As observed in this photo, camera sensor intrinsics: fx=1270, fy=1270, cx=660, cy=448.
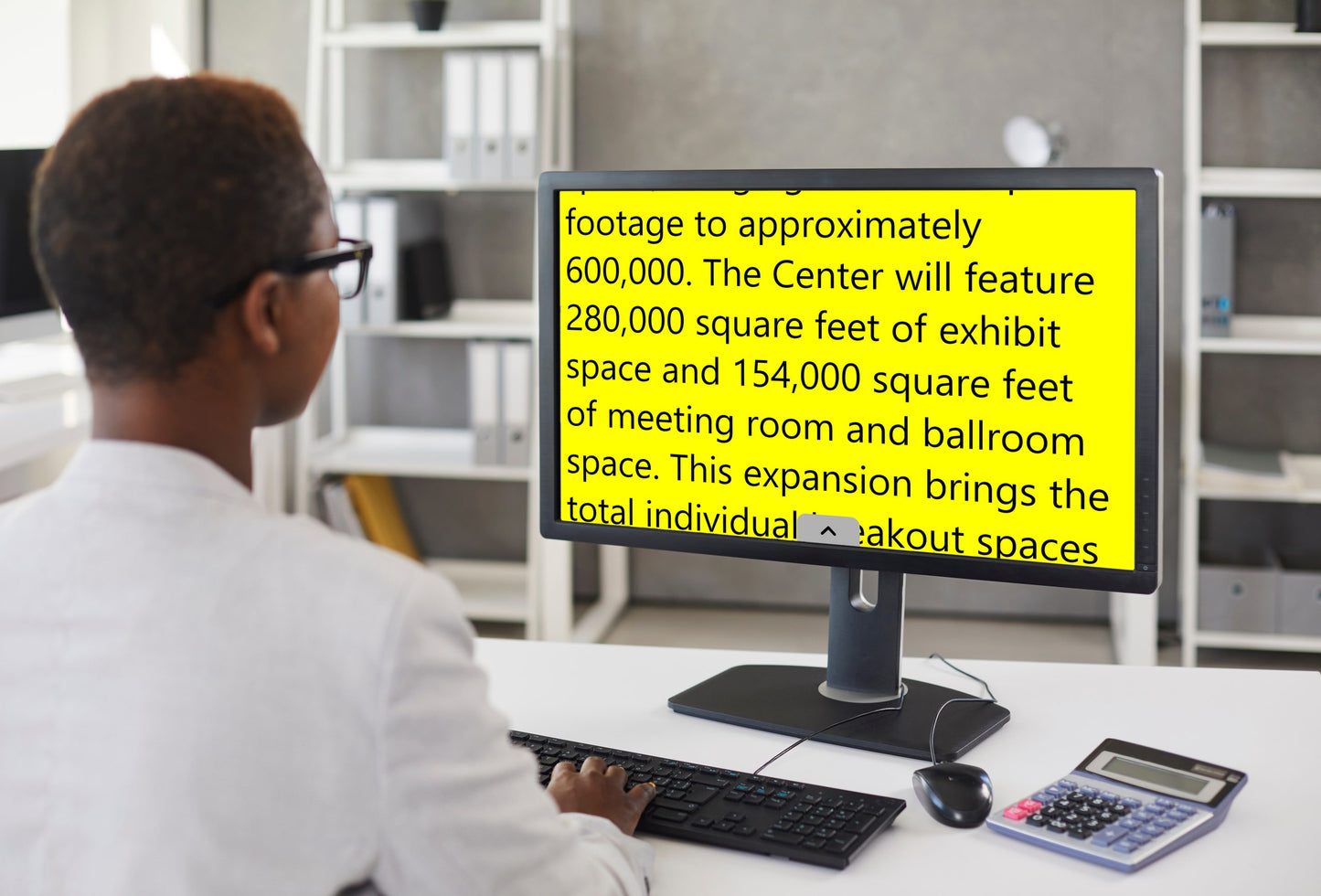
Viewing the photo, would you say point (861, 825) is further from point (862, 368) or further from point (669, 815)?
point (862, 368)

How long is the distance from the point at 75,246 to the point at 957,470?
74 centimetres

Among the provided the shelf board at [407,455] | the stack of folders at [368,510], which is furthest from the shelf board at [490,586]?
the shelf board at [407,455]

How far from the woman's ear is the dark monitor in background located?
2.38 metres

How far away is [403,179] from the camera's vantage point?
10.5 feet

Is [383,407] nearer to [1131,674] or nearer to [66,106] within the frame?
[66,106]

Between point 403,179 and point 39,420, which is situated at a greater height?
point 403,179

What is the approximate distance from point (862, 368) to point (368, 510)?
2.50m

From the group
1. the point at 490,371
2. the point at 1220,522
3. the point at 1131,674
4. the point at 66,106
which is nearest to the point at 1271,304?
the point at 1220,522

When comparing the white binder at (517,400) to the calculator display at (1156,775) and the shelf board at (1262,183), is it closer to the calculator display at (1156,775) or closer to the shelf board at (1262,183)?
the shelf board at (1262,183)

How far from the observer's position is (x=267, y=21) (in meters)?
3.60

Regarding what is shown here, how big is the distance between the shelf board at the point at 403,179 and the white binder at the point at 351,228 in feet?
0.22

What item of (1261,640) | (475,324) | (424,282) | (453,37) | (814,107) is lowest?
(1261,640)

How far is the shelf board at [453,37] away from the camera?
3.21m

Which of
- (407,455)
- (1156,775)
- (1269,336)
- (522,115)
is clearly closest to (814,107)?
(522,115)
